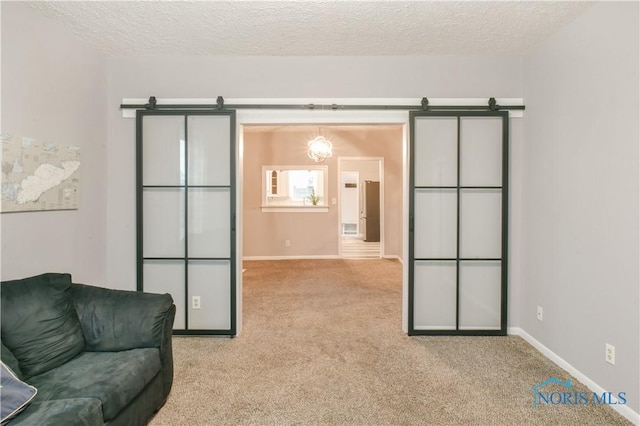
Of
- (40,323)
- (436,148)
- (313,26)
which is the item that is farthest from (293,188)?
(40,323)

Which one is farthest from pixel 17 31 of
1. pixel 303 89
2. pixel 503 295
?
pixel 503 295

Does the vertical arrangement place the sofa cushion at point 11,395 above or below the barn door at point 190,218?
below

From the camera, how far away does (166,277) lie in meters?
3.31

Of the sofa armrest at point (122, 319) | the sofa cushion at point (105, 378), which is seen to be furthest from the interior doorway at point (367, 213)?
the sofa cushion at point (105, 378)

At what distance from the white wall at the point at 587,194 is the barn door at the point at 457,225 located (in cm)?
27

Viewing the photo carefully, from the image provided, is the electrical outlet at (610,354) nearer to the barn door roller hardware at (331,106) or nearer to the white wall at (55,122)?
the barn door roller hardware at (331,106)

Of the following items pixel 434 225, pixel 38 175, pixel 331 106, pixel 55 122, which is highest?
pixel 331 106

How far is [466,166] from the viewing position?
10.7 ft

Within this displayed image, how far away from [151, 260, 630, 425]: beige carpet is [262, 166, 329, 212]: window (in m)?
3.60

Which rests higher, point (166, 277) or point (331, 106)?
point (331, 106)

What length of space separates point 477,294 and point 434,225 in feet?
2.61

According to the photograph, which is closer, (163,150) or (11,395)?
(11,395)

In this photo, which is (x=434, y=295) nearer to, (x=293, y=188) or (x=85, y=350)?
(x=85, y=350)

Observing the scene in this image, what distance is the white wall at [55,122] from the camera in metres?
2.26
